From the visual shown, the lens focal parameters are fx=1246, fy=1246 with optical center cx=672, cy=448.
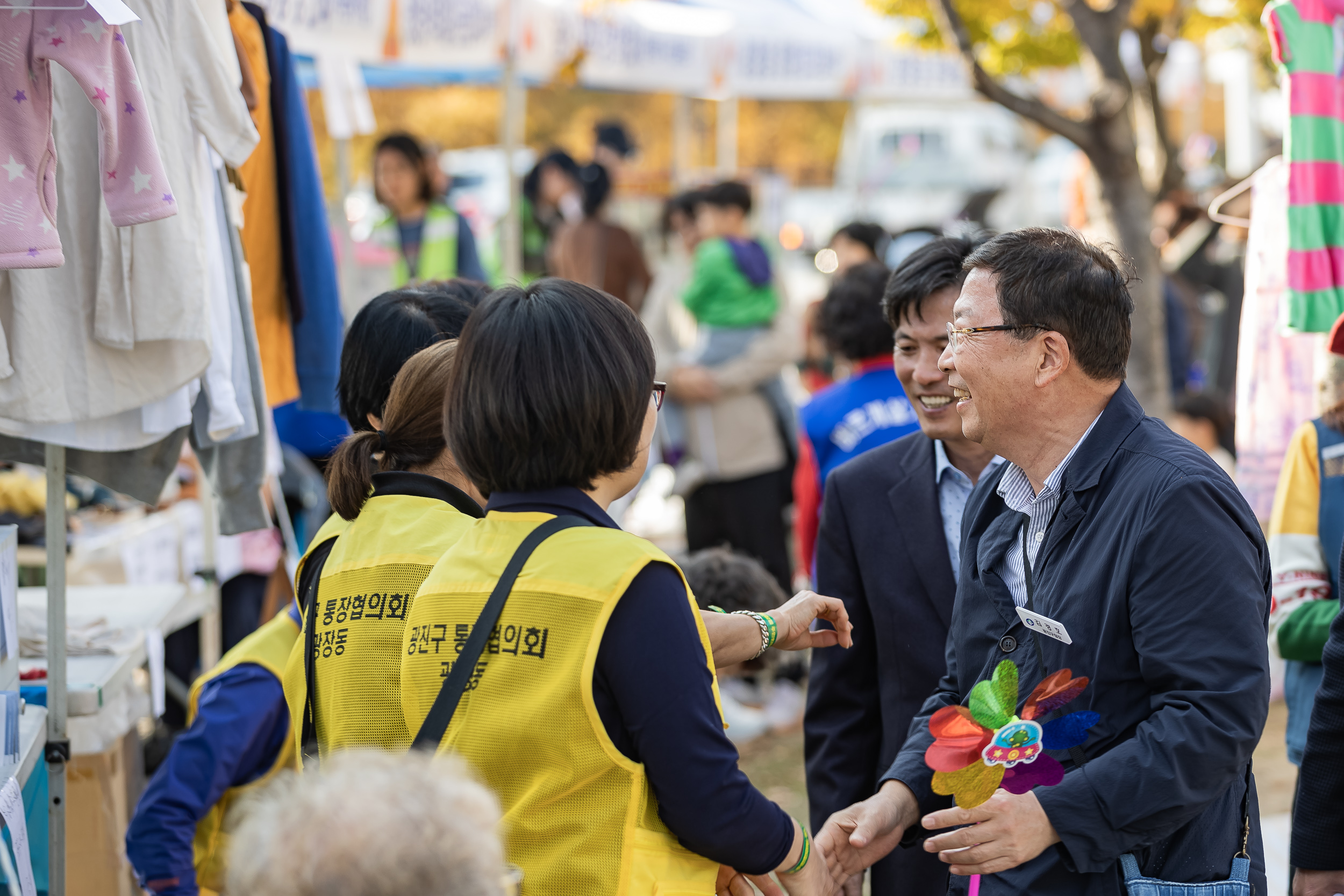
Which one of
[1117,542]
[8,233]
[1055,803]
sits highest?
[8,233]

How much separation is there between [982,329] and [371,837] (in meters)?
1.25

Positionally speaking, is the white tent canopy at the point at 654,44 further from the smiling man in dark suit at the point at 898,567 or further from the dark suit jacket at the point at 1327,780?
the dark suit jacket at the point at 1327,780

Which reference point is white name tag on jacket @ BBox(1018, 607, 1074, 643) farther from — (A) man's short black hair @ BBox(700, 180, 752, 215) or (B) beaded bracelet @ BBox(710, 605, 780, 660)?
(A) man's short black hair @ BBox(700, 180, 752, 215)

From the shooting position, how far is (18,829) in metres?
2.23

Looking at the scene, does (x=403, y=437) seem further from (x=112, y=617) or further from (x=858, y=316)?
(x=858, y=316)

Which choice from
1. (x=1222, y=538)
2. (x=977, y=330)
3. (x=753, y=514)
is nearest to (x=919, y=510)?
(x=977, y=330)

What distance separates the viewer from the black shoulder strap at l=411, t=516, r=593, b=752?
1.58m

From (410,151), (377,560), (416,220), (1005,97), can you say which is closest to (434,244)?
(416,220)

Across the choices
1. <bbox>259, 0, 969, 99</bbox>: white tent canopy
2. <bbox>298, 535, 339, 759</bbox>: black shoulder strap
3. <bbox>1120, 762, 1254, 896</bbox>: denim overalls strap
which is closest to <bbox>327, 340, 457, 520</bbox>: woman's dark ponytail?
<bbox>298, 535, 339, 759</bbox>: black shoulder strap

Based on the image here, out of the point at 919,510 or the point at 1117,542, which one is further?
Result: the point at 919,510

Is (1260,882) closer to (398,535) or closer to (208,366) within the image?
(398,535)

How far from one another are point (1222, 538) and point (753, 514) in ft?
14.7

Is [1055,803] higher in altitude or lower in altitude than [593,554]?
lower

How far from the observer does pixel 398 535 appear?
1953 mm
